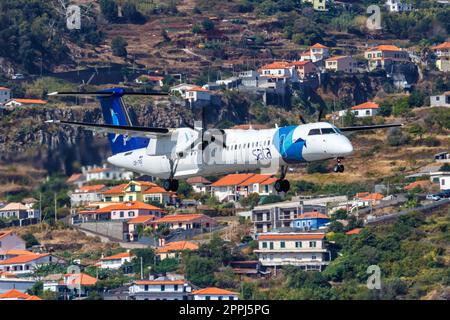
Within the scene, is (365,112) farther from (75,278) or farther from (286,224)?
(75,278)

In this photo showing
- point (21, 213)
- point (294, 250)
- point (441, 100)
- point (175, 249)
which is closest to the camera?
point (294, 250)

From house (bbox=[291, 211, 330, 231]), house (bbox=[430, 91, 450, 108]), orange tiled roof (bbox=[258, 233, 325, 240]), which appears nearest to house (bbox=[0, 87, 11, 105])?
house (bbox=[430, 91, 450, 108])

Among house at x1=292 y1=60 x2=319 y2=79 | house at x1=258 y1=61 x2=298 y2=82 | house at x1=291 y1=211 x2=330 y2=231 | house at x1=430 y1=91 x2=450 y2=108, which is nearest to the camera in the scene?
house at x1=291 y1=211 x2=330 y2=231

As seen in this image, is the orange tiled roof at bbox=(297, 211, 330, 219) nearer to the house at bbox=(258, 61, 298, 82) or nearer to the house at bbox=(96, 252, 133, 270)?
the house at bbox=(96, 252, 133, 270)

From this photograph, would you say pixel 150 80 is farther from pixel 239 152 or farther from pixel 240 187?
pixel 239 152

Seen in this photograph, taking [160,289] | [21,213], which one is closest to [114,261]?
[160,289]
